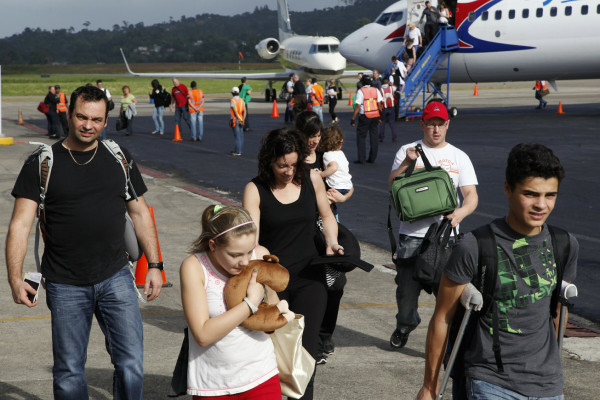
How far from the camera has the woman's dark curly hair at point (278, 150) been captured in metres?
4.80

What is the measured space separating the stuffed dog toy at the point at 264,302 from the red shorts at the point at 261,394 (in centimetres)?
26

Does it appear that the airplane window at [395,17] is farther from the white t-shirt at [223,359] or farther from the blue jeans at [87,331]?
the white t-shirt at [223,359]

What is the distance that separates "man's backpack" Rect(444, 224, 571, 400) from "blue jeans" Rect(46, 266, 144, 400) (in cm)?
191

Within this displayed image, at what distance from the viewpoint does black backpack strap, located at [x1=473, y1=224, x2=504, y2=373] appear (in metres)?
3.25

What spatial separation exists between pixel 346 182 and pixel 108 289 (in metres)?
3.95

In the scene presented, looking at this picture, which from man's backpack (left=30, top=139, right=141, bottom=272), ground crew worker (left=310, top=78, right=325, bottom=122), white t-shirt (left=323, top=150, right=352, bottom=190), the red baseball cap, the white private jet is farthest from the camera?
the white private jet

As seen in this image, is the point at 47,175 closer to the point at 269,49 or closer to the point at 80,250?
the point at 80,250

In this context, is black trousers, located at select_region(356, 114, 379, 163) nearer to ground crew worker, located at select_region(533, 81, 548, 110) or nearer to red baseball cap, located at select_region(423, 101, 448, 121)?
red baseball cap, located at select_region(423, 101, 448, 121)

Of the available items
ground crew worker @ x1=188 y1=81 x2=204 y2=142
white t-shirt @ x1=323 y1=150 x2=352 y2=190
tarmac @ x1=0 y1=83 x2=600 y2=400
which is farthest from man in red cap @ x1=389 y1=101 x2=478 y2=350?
ground crew worker @ x1=188 y1=81 x2=204 y2=142

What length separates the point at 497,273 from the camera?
3258 millimetres

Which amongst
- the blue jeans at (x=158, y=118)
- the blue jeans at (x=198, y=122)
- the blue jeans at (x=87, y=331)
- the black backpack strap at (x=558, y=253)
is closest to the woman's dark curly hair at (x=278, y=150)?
the blue jeans at (x=87, y=331)

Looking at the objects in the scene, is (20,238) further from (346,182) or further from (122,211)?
(346,182)

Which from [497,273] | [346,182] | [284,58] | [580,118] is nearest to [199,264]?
[497,273]

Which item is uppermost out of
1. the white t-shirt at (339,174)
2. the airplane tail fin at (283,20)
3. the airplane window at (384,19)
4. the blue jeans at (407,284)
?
the airplane tail fin at (283,20)
